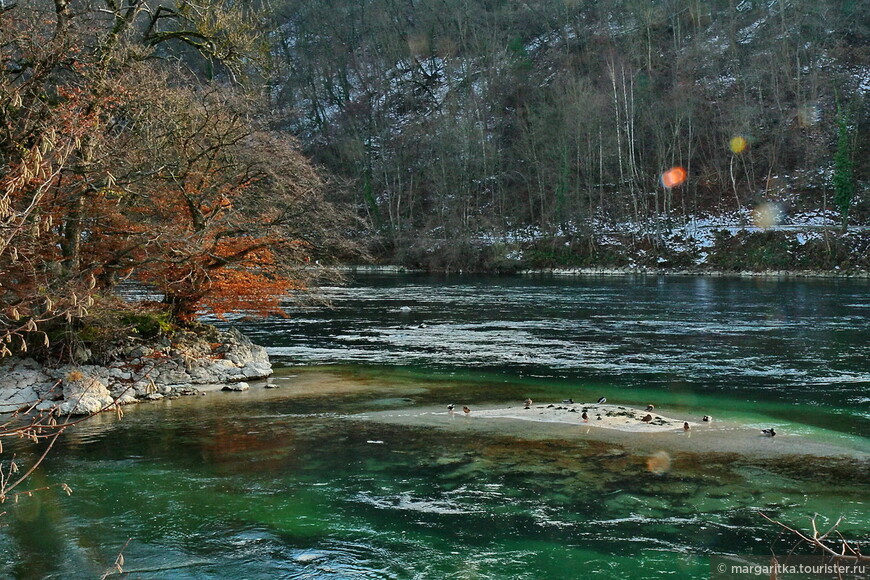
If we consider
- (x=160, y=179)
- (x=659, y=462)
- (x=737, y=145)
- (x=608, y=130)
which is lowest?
(x=659, y=462)

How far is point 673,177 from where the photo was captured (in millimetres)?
74062

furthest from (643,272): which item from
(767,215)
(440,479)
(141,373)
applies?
(440,479)

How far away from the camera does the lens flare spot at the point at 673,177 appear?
2891 inches

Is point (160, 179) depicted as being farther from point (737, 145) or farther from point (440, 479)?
point (737, 145)

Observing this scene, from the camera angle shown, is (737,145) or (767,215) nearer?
(767,215)

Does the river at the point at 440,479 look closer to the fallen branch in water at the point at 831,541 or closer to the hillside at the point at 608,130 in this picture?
the fallen branch in water at the point at 831,541

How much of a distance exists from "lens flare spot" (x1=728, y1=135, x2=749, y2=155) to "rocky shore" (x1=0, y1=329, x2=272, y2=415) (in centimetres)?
6118

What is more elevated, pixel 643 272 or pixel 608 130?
pixel 608 130

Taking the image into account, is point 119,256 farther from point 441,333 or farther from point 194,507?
point 441,333

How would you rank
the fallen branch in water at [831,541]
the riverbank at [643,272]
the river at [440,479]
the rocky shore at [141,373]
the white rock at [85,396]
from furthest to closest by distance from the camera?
the riverbank at [643,272] < the rocky shore at [141,373] < the white rock at [85,396] < the river at [440,479] < the fallen branch in water at [831,541]

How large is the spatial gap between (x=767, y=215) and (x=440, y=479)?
63.1 meters

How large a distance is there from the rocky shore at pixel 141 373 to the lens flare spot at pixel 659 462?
33.6 feet

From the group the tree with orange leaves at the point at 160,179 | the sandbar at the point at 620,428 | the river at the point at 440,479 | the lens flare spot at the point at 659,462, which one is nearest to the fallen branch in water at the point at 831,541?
the river at the point at 440,479

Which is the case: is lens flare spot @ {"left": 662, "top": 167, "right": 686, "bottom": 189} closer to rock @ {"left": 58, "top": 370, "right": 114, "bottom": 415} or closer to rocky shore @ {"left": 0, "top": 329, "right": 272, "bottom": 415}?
rocky shore @ {"left": 0, "top": 329, "right": 272, "bottom": 415}
